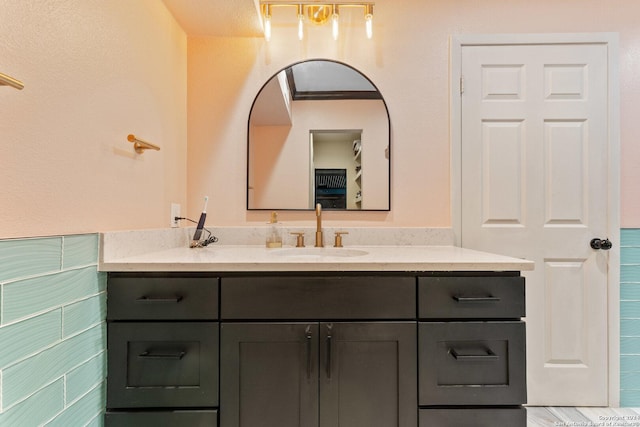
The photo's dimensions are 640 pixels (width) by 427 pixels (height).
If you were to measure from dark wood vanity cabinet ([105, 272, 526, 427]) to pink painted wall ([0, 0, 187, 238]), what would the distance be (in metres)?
0.30

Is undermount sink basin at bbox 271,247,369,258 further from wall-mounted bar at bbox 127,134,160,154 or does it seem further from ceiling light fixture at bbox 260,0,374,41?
ceiling light fixture at bbox 260,0,374,41

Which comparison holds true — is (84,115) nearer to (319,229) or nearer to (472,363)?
(319,229)

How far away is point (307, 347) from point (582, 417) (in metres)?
1.56

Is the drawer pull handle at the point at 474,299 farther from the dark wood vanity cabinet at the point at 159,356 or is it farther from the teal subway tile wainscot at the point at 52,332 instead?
the teal subway tile wainscot at the point at 52,332

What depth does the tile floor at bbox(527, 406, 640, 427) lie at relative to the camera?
156 cm

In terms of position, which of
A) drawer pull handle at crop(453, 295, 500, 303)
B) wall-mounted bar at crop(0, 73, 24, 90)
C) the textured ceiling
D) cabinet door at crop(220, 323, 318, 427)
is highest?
the textured ceiling

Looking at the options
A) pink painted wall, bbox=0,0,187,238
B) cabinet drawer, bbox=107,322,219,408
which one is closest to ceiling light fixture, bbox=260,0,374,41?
pink painted wall, bbox=0,0,187,238

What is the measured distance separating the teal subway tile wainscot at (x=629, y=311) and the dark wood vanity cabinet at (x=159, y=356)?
206cm

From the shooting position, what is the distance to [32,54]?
81 cm

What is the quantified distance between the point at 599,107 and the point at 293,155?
5.35 feet

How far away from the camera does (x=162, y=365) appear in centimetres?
104

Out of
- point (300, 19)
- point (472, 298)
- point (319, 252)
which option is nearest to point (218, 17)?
point (300, 19)

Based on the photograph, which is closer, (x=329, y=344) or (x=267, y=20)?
(x=329, y=344)

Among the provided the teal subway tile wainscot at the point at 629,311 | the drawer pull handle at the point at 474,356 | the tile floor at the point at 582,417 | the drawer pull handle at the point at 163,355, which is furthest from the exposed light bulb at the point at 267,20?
the tile floor at the point at 582,417
